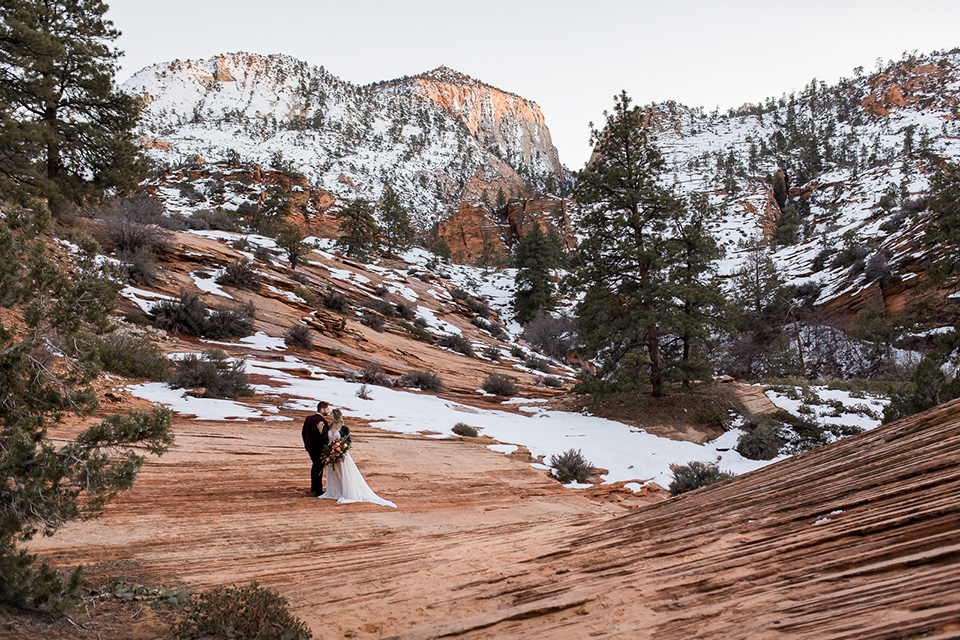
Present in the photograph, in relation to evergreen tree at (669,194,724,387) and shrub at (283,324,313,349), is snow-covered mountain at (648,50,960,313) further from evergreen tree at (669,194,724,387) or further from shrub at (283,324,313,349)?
shrub at (283,324,313,349)

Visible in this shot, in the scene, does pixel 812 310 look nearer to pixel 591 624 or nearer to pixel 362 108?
pixel 591 624

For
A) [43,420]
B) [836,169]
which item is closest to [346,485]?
[43,420]

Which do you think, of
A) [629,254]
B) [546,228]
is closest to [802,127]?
[546,228]

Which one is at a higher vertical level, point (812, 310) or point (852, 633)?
point (812, 310)

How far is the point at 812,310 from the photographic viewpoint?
33.2m

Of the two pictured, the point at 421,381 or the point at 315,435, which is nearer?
the point at 315,435

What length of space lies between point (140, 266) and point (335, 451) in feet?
40.4

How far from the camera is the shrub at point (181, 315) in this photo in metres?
13.3

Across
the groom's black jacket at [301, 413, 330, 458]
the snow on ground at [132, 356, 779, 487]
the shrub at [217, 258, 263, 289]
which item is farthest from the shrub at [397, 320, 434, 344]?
the groom's black jacket at [301, 413, 330, 458]

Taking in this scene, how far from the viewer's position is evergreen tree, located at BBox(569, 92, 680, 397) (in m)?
16.2

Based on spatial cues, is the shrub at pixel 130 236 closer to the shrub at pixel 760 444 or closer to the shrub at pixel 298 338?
the shrub at pixel 298 338

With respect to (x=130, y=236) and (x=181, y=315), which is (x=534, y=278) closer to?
(x=130, y=236)

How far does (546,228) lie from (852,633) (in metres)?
69.9

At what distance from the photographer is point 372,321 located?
2173 cm
